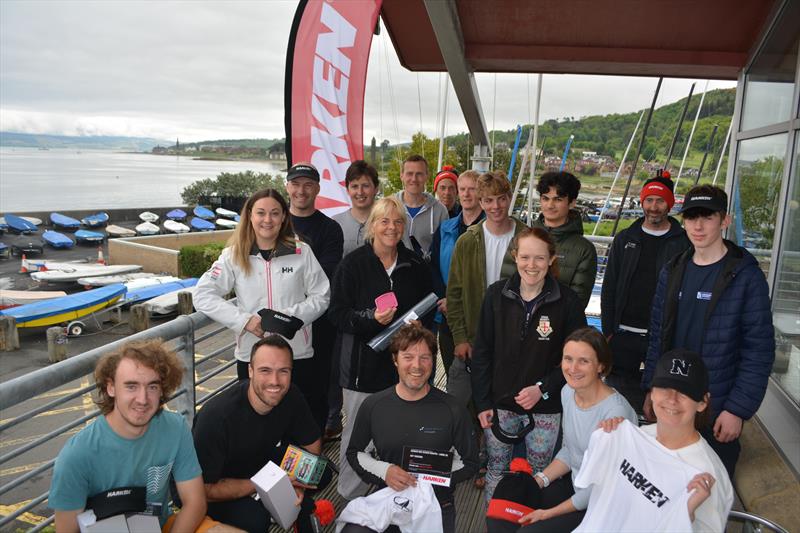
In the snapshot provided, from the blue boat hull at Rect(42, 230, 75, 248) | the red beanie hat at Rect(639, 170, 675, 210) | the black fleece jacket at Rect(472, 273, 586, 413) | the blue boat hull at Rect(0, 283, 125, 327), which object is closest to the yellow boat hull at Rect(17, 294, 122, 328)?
the blue boat hull at Rect(0, 283, 125, 327)

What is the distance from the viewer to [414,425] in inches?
104

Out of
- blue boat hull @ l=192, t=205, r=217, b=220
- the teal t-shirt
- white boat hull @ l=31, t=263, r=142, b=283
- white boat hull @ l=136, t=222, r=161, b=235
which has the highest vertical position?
the teal t-shirt

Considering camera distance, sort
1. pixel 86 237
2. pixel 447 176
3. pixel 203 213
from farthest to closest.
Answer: pixel 203 213 → pixel 86 237 → pixel 447 176

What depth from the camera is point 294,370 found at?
3361 millimetres

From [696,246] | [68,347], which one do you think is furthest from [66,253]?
[696,246]

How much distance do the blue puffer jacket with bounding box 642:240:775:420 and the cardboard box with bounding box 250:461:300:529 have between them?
2.08 meters

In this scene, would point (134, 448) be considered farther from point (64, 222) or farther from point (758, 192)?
point (64, 222)

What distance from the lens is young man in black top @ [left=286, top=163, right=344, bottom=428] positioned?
3621 mm

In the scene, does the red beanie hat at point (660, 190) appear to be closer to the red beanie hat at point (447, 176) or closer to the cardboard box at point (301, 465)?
the red beanie hat at point (447, 176)

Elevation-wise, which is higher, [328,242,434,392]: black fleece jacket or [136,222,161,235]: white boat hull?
[328,242,434,392]: black fleece jacket

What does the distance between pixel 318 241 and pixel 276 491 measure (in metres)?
1.80

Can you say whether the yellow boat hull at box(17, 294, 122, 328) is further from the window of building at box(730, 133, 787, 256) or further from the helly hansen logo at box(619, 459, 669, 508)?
the helly hansen logo at box(619, 459, 669, 508)

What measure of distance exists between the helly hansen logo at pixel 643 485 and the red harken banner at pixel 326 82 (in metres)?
3.02

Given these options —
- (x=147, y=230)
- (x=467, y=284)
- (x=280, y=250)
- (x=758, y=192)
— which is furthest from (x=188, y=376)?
(x=147, y=230)
